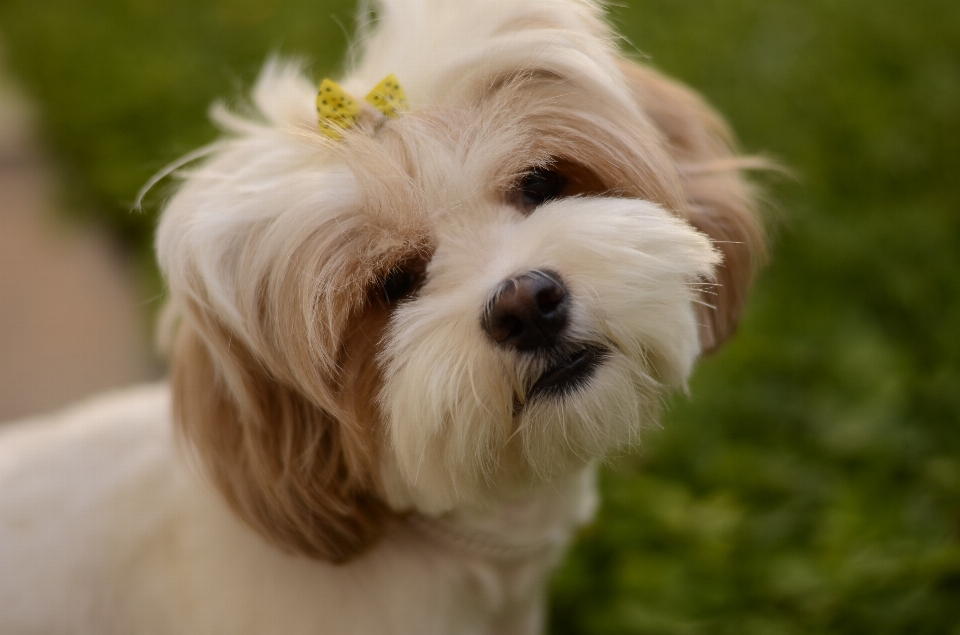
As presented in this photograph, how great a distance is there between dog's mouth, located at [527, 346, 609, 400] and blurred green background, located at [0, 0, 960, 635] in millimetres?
467

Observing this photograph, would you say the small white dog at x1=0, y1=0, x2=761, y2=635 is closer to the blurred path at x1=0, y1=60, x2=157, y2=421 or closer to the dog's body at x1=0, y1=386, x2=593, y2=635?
the dog's body at x1=0, y1=386, x2=593, y2=635

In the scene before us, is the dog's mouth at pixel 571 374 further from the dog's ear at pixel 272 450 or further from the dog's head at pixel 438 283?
the dog's ear at pixel 272 450

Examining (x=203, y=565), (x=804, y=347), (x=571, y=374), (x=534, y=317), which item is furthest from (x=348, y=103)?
(x=804, y=347)

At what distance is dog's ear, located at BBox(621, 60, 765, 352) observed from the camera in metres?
1.83

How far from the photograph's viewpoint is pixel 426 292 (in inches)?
63.2

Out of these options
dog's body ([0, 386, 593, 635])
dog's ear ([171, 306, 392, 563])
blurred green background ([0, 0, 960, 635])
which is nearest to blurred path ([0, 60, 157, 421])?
blurred green background ([0, 0, 960, 635])

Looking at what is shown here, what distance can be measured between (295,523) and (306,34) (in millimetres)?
3964

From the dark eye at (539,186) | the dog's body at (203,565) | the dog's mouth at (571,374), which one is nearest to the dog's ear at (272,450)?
the dog's body at (203,565)

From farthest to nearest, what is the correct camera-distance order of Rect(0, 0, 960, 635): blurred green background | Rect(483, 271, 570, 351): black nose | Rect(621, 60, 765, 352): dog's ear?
Rect(0, 0, 960, 635): blurred green background
Rect(621, 60, 765, 352): dog's ear
Rect(483, 271, 570, 351): black nose

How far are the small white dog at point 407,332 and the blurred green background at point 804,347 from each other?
1.48ft

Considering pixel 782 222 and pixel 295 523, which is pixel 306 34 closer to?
pixel 782 222

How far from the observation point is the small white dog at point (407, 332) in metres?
1.48

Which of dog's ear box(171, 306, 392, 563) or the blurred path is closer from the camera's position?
dog's ear box(171, 306, 392, 563)

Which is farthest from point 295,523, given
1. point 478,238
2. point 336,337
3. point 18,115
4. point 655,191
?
point 18,115
